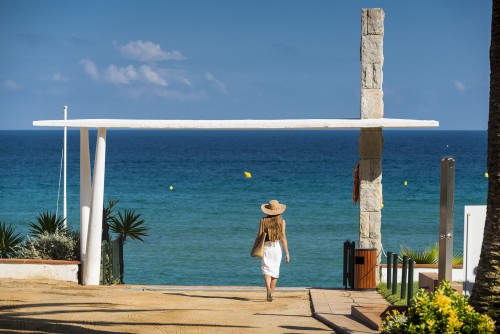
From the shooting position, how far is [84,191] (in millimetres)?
16047

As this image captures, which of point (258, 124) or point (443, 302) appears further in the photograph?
point (258, 124)

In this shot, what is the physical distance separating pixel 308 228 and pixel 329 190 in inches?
960

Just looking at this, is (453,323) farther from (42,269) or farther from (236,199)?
(236,199)

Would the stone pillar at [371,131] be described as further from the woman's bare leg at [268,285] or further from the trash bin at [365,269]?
the woman's bare leg at [268,285]

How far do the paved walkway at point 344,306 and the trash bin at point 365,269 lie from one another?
0.74ft

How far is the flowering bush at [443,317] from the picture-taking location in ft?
28.2

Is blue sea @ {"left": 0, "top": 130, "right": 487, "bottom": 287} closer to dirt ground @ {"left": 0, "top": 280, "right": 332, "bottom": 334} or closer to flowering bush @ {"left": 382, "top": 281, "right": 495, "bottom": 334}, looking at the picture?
dirt ground @ {"left": 0, "top": 280, "right": 332, "bottom": 334}

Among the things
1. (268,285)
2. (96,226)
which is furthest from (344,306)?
(96,226)

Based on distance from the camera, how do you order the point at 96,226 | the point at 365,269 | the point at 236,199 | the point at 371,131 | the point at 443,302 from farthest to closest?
1. the point at 236,199
2. the point at 96,226
3. the point at 371,131
4. the point at 365,269
5. the point at 443,302

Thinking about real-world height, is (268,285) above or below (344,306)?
above

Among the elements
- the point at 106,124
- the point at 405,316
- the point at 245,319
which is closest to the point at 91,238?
the point at 106,124

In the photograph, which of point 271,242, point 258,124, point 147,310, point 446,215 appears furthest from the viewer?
point 258,124

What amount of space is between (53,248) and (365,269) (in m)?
5.41

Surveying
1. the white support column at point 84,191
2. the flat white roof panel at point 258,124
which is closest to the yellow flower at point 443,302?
the flat white roof panel at point 258,124
